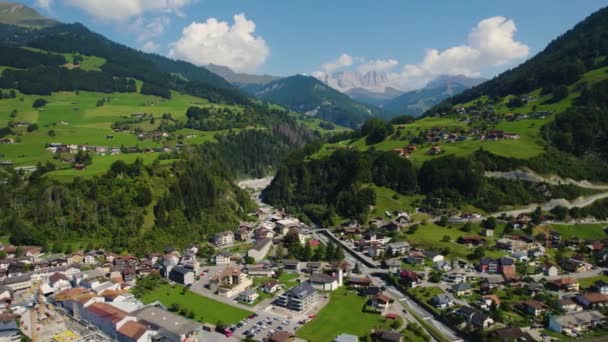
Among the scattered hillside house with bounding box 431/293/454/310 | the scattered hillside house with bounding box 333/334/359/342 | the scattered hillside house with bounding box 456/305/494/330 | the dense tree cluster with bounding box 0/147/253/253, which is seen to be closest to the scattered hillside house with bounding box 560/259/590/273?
the scattered hillside house with bounding box 431/293/454/310

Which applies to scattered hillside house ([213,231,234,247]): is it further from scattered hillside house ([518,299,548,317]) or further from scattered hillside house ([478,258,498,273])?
scattered hillside house ([518,299,548,317])

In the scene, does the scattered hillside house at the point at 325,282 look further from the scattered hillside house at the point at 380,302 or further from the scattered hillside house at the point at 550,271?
the scattered hillside house at the point at 550,271

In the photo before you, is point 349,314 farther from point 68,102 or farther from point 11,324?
point 68,102

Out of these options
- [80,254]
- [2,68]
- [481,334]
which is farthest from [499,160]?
[2,68]

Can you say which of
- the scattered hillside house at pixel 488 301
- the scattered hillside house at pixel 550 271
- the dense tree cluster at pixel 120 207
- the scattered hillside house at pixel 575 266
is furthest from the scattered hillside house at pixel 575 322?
the dense tree cluster at pixel 120 207

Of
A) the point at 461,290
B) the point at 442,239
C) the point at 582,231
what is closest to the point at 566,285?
the point at 461,290

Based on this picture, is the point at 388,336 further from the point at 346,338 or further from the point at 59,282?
the point at 59,282
